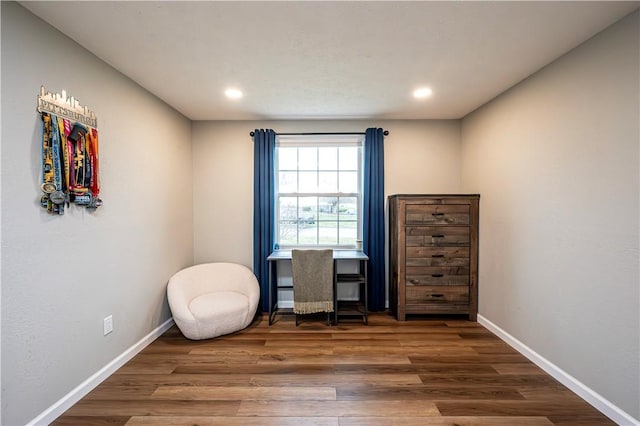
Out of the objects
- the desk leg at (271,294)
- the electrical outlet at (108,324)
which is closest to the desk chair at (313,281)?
the desk leg at (271,294)

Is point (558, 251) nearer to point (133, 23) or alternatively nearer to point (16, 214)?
point (133, 23)

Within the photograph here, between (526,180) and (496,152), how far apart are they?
0.51 m

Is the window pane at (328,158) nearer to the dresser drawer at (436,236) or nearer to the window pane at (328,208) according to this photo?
the window pane at (328,208)

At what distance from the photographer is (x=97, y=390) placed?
1881mm

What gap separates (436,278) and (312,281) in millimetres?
1371

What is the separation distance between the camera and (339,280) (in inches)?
118

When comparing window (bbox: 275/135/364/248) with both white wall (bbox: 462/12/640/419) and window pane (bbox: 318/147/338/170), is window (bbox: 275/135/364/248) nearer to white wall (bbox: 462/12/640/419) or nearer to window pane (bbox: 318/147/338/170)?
window pane (bbox: 318/147/338/170)

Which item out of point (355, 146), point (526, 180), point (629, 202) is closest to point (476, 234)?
point (526, 180)

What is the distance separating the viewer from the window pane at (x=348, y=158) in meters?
3.51

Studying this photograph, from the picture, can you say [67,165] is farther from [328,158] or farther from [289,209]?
[328,158]

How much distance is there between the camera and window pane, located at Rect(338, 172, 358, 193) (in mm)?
3531

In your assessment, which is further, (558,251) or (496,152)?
(496,152)

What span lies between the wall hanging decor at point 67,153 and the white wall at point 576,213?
10.9 feet

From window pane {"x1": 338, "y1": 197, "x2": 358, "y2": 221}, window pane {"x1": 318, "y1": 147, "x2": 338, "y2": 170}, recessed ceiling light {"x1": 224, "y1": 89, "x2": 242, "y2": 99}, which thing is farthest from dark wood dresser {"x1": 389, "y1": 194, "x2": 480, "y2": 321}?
recessed ceiling light {"x1": 224, "y1": 89, "x2": 242, "y2": 99}
